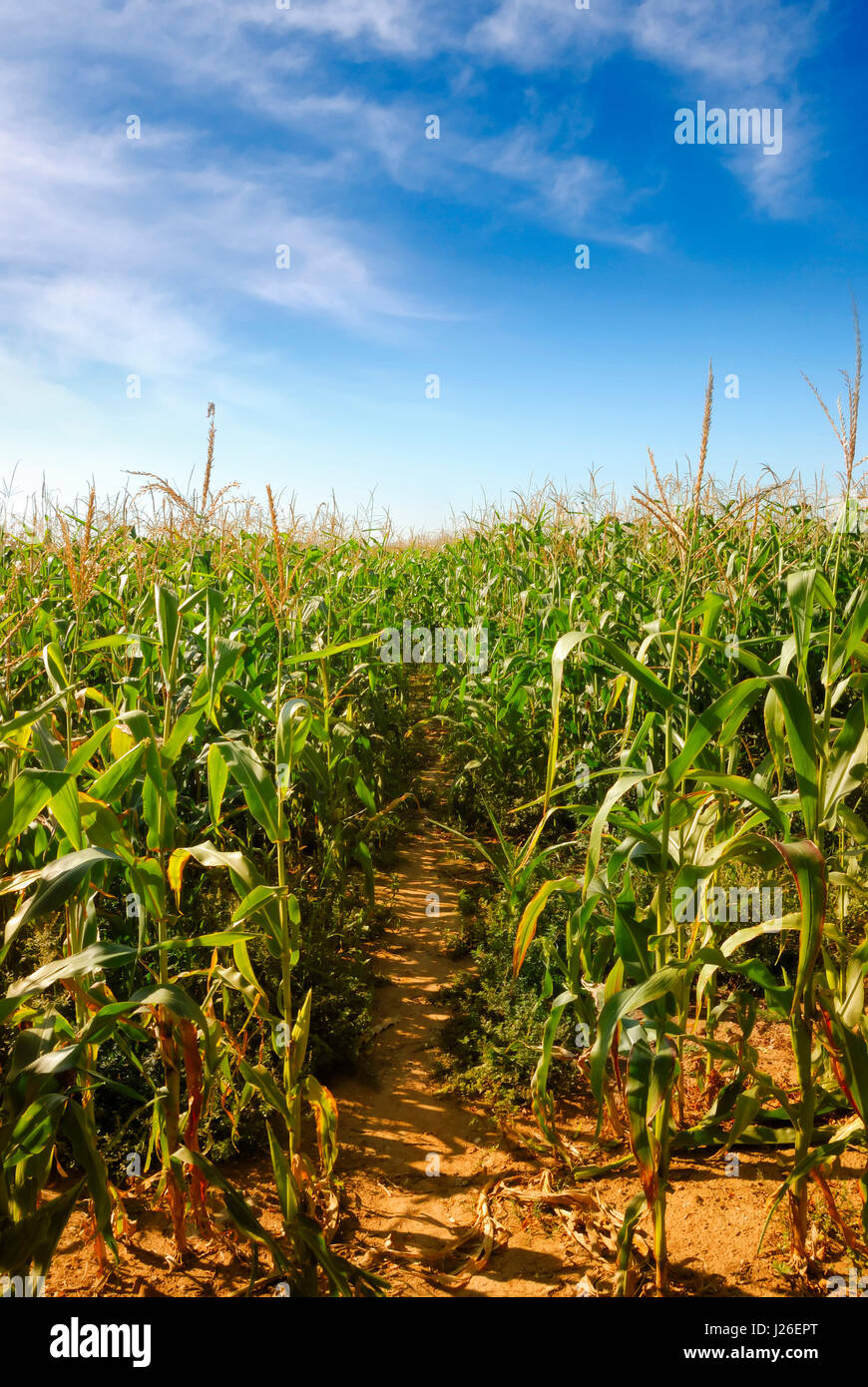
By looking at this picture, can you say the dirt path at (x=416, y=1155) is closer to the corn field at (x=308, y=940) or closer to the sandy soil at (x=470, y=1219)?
the sandy soil at (x=470, y=1219)

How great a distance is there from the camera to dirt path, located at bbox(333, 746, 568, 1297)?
189cm

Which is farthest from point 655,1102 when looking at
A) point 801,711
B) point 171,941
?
point 171,941

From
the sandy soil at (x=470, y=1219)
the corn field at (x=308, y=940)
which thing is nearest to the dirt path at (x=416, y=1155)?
the sandy soil at (x=470, y=1219)

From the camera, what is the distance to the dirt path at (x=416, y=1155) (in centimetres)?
189

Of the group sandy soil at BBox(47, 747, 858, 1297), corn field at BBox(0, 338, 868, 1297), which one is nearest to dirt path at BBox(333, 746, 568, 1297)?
sandy soil at BBox(47, 747, 858, 1297)

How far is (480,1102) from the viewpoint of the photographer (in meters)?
2.53

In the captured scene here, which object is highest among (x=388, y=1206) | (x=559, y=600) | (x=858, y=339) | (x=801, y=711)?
(x=858, y=339)

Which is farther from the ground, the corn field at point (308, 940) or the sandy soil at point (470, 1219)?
the corn field at point (308, 940)

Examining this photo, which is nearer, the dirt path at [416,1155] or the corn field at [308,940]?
the corn field at [308,940]

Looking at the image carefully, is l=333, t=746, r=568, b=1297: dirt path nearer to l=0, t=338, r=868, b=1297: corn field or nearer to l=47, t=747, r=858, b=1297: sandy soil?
l=47, t=747, r=858, b=1297: sandy soil
